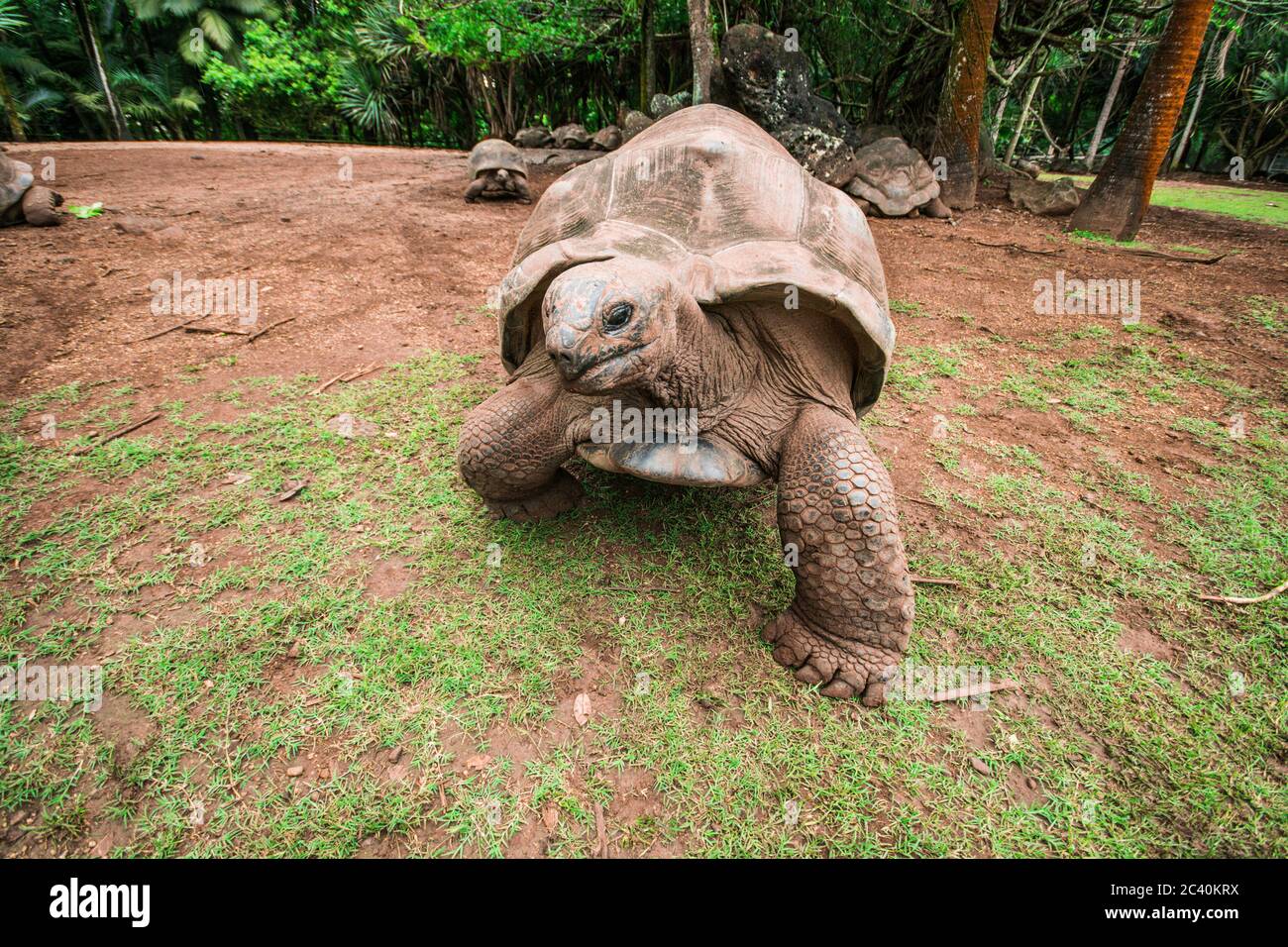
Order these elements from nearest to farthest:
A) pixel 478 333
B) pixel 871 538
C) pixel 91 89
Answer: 1. pixel 871 538
2. pixel 478 333
3. pixel 91 89

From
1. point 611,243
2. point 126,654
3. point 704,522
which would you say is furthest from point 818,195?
point 126,654

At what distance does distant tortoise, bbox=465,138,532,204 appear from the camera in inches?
303

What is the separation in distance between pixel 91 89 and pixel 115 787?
1028 inches

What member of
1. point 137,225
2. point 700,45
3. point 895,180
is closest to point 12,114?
point 137,225

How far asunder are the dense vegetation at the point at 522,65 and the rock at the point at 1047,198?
1786mm

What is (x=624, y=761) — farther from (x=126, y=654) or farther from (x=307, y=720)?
(x=126, y=654)

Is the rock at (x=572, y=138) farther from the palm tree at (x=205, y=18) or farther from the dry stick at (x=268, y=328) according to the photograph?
the palm tree at (x=205, y=18)

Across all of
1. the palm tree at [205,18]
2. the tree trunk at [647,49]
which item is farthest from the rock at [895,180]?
the palm tree at [205,18]

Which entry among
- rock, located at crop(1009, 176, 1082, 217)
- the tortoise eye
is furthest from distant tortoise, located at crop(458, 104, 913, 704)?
rock, located at crop(1009, 176, 1082, 217)

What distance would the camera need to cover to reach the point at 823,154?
8.18 m

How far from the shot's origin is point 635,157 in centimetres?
247

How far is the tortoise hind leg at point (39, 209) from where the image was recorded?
5.31 m

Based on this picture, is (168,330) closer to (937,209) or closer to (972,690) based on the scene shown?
(972,690)

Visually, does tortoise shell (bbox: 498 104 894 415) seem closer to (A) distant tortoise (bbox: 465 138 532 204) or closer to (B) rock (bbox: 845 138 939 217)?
(A) distant tortoise (bbox: 465 138 532 204)
